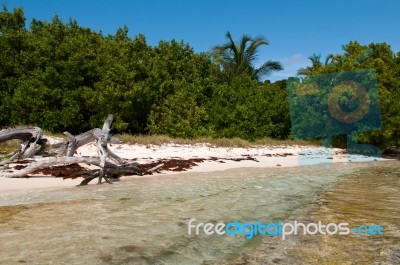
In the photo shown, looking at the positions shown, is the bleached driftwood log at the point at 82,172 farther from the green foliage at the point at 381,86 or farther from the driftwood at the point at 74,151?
the green foliage at the point at 381,86

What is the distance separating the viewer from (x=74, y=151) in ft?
34.5

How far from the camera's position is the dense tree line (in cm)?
2091

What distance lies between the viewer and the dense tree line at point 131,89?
68.6ft

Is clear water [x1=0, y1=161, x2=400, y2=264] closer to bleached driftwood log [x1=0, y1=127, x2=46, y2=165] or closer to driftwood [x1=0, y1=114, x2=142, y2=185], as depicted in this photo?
driftwood [x1=0, y1=114, x2=142, y2=185]

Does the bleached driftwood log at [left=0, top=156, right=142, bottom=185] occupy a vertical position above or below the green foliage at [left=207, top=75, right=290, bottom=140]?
below

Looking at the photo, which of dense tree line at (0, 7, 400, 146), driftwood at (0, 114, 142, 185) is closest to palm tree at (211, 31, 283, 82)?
dense tree line at (0, 7, 400, 146)

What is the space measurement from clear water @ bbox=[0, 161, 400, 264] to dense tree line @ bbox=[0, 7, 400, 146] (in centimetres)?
1297

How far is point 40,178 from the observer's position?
29.6 feet

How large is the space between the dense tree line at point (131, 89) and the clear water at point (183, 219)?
511 inches

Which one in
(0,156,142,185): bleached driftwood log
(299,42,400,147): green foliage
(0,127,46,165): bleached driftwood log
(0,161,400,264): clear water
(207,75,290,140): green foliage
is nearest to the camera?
(0,161,400,264): clear water

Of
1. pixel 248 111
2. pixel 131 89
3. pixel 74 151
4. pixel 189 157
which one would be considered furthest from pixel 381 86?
pixel 74 151

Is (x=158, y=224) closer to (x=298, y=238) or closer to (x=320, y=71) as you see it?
(x=298, y=238)

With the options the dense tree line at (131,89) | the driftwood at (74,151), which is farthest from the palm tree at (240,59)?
the driftwood at (74,151)

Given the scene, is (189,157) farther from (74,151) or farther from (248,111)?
(248,111)
